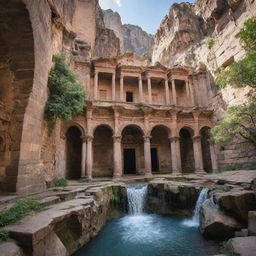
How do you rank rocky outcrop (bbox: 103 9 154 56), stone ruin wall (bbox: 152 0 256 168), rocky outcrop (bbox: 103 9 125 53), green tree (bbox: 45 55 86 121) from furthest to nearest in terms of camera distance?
rocky outcrop (bbox: 103 9 154 56) < rocky outcrop (bbox: 103 9 125 53) < stone ruin wall (bbox: 152 0 256 168) < green tree (bbox: 45 55 86 121)

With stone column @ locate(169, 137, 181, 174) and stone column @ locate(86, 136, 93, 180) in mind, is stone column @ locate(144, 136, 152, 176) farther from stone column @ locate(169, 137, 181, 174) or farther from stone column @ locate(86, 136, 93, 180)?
stone column @ locate(86, 136, 93, 180)

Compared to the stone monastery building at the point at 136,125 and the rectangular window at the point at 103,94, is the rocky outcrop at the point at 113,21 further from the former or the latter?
the rectangular window at the point at 103,94

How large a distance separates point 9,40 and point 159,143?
1387 cm

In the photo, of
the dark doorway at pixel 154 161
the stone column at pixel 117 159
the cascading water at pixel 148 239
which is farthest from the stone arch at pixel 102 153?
the cascading water at pixel 148 239

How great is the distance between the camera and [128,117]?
45.4 ft

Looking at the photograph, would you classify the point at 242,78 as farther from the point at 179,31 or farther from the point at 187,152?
the point at 179,31

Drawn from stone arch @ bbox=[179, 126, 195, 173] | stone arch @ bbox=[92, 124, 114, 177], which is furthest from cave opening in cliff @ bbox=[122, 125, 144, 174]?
stone arch @ bbox=[179, 126, 195, 173]

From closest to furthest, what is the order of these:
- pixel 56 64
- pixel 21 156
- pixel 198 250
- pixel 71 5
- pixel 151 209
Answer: pixel 198 250, pixel 21 156, pixel 151 209, pixel 56 64, pixel 71 5

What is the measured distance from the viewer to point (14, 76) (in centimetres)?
649

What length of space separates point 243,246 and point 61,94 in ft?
27.7

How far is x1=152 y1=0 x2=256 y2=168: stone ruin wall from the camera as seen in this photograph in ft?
40.7

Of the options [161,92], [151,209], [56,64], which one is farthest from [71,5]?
[151,209]

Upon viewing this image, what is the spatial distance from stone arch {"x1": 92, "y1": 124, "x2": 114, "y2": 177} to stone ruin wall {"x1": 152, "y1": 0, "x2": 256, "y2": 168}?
9.04 metres

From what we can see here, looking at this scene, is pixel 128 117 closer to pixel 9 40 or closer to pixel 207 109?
pixel 207 109
